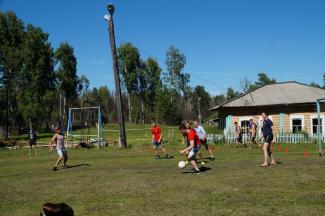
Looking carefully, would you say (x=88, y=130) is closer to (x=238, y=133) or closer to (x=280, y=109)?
(x=238, y=133)

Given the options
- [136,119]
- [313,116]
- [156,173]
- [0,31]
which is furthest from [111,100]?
[156,173]

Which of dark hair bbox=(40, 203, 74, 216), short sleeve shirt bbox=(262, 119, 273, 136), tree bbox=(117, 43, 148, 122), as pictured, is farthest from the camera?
tree bbox=(117, 43, 148, 122)

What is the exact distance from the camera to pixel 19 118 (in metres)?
70.4

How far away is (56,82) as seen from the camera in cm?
7675

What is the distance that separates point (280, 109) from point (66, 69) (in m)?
53.2

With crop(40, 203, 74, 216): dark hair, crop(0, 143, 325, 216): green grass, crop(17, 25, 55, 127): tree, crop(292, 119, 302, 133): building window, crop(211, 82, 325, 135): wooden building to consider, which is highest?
crop(17, 25, 55, 127): tree

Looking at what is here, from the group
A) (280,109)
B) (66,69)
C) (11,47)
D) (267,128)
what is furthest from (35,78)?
(267,128)

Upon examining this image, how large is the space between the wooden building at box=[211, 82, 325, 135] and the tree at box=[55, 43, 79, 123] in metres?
47.7

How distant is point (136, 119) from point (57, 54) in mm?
22464

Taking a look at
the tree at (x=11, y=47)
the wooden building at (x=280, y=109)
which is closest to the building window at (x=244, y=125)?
the wooden building at (x=280, y=109)

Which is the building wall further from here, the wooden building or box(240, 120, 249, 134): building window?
box(240, 120, 249, 134): building window

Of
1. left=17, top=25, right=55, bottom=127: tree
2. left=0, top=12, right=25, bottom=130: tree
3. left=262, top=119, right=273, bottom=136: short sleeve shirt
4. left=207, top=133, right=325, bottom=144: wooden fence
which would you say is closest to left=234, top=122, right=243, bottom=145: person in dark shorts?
left=207, top=133, right=325, bottom=144: wooden fence

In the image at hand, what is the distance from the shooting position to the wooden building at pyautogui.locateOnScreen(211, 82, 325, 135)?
111 ft

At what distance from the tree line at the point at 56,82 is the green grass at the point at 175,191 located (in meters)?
32.6
